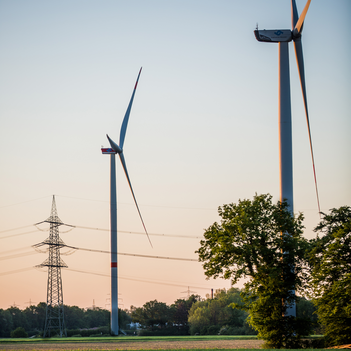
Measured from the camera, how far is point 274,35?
Result: 69.6 m

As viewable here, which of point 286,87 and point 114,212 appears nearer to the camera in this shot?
point 286,87

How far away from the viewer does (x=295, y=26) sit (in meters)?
69.2

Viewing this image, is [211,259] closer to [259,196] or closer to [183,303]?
[259,196]

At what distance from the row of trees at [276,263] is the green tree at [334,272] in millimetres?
109

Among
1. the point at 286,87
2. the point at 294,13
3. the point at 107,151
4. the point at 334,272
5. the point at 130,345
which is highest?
the point at 294,13

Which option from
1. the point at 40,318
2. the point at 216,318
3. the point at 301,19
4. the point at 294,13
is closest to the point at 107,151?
the point at 294,13

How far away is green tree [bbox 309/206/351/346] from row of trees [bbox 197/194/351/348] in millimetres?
109

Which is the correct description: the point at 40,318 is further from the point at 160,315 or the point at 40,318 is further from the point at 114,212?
the point at 114,212

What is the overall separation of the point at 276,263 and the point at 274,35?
3108cm

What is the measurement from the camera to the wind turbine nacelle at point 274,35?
2726 inches

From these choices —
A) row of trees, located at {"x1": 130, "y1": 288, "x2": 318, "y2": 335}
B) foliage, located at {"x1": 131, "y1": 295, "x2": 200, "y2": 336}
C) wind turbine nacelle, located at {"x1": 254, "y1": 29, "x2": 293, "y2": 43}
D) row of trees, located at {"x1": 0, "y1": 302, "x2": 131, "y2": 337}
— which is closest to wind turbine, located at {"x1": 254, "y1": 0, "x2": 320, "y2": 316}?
wind turbine nacelle, located at {"x1": 254, "y1": 29, "x2": 293, "y2": 43}

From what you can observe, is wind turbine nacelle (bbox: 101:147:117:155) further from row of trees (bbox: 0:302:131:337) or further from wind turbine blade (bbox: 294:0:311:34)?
row of trees (bbox: 0:302:131:337)

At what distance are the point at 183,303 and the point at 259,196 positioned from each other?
129 m

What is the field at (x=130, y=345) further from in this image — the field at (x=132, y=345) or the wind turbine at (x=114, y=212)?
the wind turbine at (x=114, y=212)
